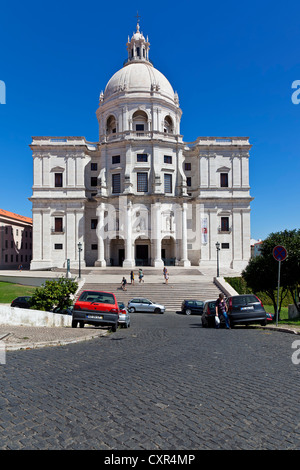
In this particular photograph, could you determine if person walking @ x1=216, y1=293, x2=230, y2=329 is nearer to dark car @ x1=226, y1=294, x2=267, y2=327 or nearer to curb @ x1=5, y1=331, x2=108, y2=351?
dark car @ x1=226, y1=294, x2=267, y2=327

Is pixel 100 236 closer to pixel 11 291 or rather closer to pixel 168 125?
pixel 11 291

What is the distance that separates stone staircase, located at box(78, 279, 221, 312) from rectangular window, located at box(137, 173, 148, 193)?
18009 millimetres

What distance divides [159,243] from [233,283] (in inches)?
519

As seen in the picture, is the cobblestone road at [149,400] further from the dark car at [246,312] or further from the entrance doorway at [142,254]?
the entrance doorway at [142,254]

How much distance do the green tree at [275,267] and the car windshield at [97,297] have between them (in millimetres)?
11638

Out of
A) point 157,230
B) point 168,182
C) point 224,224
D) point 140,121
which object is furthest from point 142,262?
point 140,121

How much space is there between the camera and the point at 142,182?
1908 inches

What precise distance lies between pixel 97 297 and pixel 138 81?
45.0 metres

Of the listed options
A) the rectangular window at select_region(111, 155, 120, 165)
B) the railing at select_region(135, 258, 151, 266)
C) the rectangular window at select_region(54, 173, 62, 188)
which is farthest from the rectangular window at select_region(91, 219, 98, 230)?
the rectangular window at select_region(111, 155, 120, 165)

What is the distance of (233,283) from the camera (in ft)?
118

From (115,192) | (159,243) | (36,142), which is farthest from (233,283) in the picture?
(36,142)

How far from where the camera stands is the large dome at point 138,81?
5025cm

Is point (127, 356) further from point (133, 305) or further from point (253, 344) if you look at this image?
point (133, 305)

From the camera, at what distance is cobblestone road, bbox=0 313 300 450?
3.80 metres
